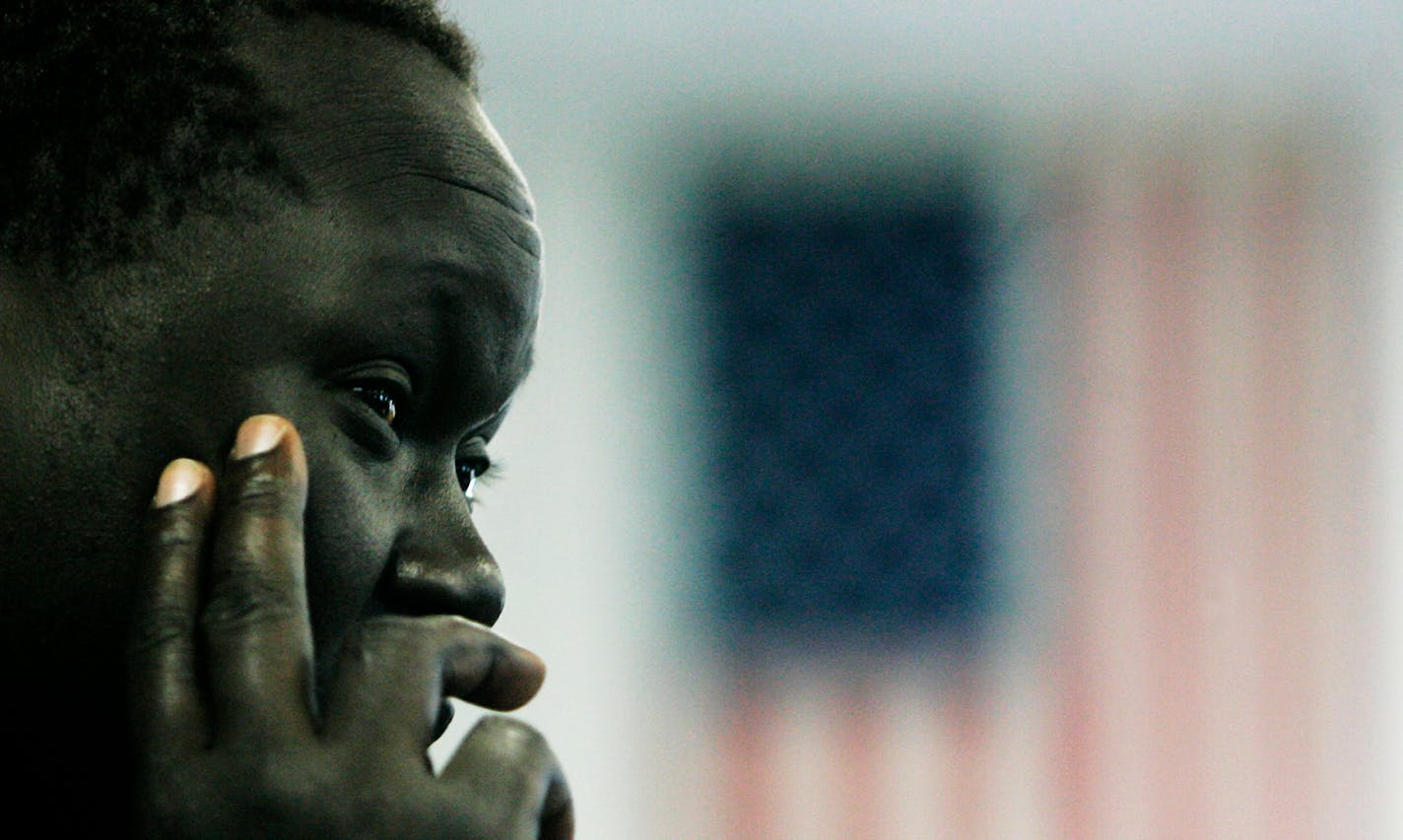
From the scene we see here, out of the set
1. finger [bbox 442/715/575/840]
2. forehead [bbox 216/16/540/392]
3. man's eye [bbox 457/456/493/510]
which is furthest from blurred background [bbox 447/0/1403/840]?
finger [bbox 442/715/575/840]

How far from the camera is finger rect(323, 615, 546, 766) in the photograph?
677mm

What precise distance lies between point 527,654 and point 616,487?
3019 millimetres

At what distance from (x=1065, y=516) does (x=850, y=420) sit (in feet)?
1.88

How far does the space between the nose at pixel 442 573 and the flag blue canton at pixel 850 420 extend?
121 inches

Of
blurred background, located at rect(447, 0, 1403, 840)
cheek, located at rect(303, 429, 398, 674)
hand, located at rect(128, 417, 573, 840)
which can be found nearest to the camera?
hand, located at rect(128, 417, 573, 840)

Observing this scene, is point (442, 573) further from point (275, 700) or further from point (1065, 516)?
point (1065, 516)

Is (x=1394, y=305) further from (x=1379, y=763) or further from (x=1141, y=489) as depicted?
(x=1379, y=763)

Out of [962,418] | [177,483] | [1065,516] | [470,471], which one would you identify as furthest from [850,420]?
[177,483]

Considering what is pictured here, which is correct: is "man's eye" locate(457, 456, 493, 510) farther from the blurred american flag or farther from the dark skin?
the blurred american flag

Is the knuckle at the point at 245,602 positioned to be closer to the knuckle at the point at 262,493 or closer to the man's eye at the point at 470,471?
the knuckle at the point at 262,493

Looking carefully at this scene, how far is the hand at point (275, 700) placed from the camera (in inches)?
25.4

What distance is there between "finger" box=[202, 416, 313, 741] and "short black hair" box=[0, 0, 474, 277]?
12cm

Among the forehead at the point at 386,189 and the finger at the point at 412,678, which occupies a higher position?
the forehead at the point at 386,189

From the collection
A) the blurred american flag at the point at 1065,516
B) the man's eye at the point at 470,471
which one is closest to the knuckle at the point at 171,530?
the man's eye at the point at 470,471
